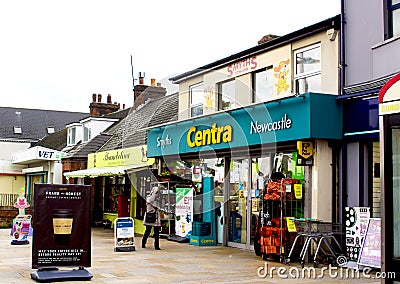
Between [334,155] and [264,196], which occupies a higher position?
[334,155]

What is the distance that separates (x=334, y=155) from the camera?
13203 millimetres

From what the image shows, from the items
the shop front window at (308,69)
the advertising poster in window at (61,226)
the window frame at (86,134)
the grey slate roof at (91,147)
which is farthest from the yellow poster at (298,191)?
the window frame at (86,134)

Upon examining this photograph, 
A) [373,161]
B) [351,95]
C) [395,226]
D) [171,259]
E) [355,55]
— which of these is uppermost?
[355,55]

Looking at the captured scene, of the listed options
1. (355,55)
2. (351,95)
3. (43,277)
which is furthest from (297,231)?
(43,277)

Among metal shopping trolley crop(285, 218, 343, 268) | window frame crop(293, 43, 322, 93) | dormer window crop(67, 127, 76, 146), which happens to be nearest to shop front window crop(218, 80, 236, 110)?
window frame crop(293, 43, 322, 93)

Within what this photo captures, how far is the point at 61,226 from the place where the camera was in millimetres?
10633

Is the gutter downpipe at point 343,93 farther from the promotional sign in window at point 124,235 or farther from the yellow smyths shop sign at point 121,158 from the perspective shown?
the yellow smyths shop sign at point 121,158

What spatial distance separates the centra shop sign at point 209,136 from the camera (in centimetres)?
1604

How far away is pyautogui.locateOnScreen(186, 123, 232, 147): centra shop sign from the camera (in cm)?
1604

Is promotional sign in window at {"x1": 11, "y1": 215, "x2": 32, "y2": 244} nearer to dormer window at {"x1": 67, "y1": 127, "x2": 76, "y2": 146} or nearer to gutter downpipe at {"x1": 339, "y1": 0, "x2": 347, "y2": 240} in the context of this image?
gutter downpipe at {"x1": 339, "y1": 0, "x2": 347, "y2": 240}

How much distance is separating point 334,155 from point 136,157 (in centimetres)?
1063

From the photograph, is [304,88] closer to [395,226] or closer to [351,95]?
[351,95]

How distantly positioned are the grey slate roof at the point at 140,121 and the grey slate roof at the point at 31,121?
21.6 m

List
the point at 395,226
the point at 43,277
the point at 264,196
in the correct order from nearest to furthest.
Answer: the point at 395,226
the point at 43,277
the point at 264,196
